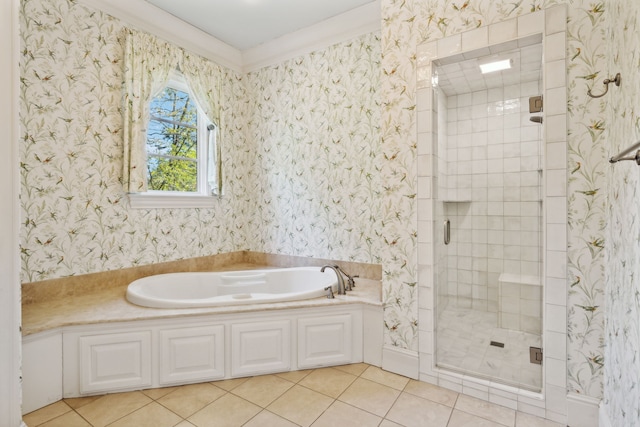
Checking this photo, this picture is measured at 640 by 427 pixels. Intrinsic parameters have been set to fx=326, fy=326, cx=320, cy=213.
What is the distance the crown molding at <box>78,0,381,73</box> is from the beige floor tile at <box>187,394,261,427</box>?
9.39ft

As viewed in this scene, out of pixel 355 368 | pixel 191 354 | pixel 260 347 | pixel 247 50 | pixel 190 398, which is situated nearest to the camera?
pixel 190 398

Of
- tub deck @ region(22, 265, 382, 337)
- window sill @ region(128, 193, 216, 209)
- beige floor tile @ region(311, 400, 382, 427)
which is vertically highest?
window sill @ region(128, 193, 216, 209)

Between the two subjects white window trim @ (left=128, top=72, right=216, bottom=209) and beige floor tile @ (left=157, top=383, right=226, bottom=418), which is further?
white window trim @ (left=128, top=72, right=216, bottom=209)

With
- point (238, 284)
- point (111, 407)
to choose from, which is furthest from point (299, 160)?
point (111, 407)

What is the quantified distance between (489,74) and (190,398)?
289 cm

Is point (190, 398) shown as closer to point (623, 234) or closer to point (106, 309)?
point (106, 309)

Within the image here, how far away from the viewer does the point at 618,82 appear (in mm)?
1371

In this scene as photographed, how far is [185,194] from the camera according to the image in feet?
10.0

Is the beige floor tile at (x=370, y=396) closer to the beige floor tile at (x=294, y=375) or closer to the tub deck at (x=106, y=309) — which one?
the beige floor tile at (x=294, y=375)

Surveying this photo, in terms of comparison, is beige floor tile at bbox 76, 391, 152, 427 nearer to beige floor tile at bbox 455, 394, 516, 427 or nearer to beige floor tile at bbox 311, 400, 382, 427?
beige floor tile at bbox 311, 400, 382, 427

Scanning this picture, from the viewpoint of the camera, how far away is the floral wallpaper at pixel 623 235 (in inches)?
45.6

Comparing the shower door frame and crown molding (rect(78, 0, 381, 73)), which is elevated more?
crown molding (rect(78, 0, 381, 73))

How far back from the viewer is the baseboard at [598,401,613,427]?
1.46 metres

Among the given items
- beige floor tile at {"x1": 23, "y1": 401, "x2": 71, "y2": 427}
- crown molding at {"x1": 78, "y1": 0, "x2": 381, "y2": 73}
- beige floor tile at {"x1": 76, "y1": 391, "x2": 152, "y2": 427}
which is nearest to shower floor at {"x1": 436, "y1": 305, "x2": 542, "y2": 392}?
beige floor tile at {"x1": 76, "y1": 391, "x2": 152, "y2": 427}
